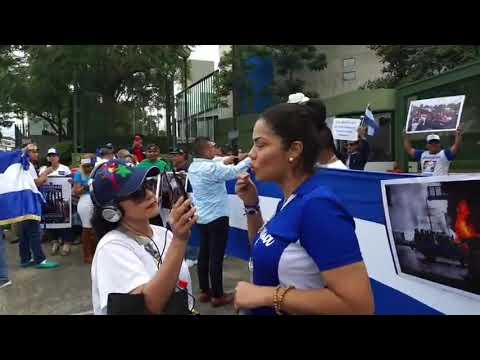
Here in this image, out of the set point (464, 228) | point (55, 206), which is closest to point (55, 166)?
point (55, 206)

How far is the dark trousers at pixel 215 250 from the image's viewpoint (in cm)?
511

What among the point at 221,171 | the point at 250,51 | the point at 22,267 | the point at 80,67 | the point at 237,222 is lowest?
the point at 22,267

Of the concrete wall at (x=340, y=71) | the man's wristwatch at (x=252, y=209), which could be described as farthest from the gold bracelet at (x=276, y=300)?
the concrete wall at (x=340, y=71)

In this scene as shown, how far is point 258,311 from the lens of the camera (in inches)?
62.2

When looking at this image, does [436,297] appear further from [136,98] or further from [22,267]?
[136,98]

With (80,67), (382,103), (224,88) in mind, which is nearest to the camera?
(382,103)

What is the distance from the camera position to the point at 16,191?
6785 millimetres

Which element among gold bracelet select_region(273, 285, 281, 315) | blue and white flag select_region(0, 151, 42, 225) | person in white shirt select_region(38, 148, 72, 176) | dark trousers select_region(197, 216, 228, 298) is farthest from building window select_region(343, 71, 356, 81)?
gold bracelet select_region(273, 285, 281, 315)

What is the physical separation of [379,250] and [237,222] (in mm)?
3472

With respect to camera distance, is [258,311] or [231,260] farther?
[231,260]

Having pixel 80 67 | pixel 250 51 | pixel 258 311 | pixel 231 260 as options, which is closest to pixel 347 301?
pixel 258 311

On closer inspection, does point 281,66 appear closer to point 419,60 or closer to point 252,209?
point 419,60

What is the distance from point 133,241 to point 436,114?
5.22m
